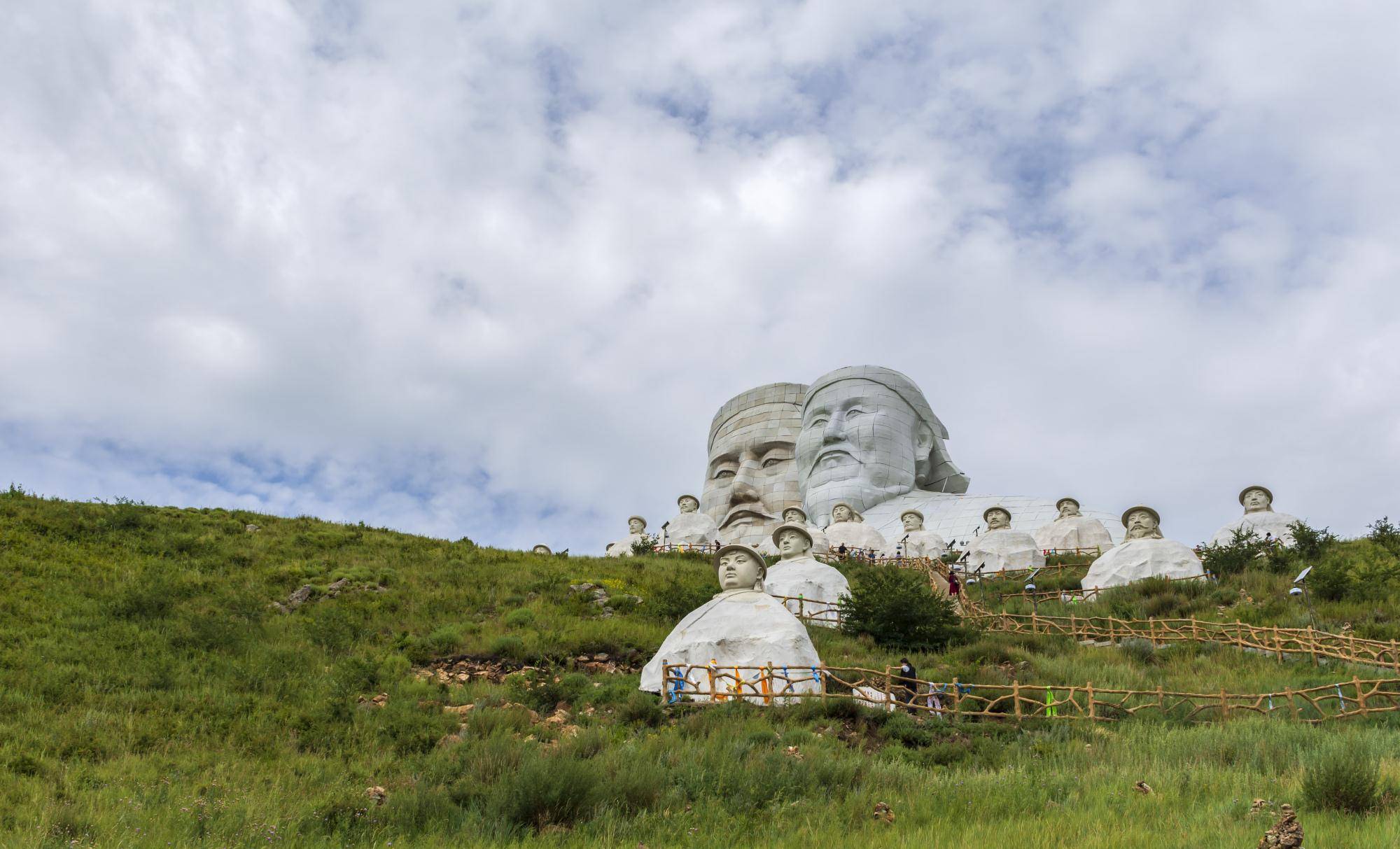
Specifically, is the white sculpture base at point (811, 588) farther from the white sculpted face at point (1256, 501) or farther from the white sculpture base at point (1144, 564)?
the white sculpted face at point (1256, 501)

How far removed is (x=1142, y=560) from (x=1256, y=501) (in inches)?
231

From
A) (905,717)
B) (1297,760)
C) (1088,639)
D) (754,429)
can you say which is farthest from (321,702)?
(754,429)

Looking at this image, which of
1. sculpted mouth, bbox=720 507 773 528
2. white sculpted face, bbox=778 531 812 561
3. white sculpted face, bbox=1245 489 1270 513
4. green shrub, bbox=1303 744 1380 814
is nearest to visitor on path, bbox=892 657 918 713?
green shrub, bbox=1303 744 1380 814

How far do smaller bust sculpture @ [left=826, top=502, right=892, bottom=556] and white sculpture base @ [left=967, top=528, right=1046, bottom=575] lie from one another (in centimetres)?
257

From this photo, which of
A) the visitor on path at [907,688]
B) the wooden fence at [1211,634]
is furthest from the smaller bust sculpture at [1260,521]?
the visitor on path at [907,688]

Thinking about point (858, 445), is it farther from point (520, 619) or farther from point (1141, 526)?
point (520, 619)

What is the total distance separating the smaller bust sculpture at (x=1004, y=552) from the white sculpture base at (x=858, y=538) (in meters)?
2.35

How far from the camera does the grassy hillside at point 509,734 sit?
A: 7566 mm

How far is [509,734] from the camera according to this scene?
1100cm

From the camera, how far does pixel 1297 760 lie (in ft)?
29.6

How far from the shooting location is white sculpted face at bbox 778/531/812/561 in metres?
18.9

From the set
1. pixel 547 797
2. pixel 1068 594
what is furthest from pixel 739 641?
pixel 1068 594

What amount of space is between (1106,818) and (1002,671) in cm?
767

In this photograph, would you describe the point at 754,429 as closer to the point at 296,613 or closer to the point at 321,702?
the point at 296,613
